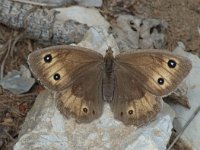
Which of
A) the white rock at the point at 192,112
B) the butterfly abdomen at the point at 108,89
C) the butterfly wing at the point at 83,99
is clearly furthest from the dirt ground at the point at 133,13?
the butterfly abdomen at the point at 108,89

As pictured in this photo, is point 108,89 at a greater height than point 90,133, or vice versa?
point 108,89

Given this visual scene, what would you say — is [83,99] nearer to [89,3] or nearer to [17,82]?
[17,82]

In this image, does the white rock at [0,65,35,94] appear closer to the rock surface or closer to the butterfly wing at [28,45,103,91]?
the rock surface

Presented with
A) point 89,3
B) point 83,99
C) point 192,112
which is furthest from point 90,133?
point 89,3

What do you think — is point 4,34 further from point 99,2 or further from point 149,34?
point 149,34

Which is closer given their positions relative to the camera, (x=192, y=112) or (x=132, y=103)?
(x=132, y=103)
